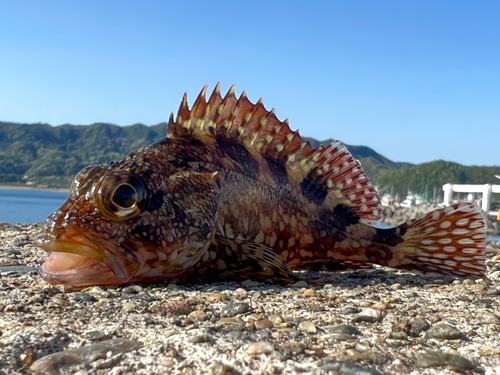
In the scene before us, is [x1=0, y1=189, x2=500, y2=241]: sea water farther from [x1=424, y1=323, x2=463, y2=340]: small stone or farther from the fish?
[x1=424, y1=323, x2=463, y2=340]: small stone

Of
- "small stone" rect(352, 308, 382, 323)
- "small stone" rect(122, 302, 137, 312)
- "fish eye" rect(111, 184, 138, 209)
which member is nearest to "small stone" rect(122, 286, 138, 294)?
"small stone" rect(122, 302, 137, 312)

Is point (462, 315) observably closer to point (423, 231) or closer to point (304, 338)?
point (304, 338)

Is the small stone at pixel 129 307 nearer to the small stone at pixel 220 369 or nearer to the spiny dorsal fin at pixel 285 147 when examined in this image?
the small stone at pixel 220 369

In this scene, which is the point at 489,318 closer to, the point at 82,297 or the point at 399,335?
the point at 399,335

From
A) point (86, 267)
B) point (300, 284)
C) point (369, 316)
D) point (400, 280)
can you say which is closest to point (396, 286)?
point (400, 280)

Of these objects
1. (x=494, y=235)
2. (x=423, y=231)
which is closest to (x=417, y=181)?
(x=494, y=235)

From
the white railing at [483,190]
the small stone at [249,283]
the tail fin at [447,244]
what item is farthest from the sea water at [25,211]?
the small stone at [249,283]
